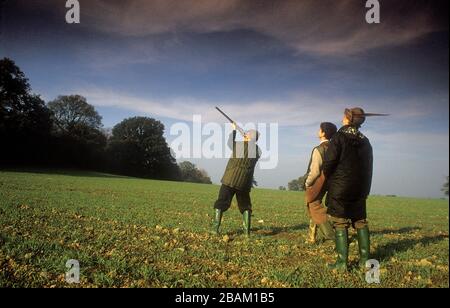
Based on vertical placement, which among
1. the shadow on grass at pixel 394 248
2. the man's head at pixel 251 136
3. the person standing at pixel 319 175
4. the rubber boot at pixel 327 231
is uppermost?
the man's head at pixel 251 136

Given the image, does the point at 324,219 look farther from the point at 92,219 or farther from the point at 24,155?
the point at 24,155

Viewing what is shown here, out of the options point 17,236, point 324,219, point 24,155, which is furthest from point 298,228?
point 24,155

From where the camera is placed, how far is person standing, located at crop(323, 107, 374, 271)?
5.37 meters

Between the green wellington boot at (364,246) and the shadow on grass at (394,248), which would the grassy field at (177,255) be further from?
the green wellington boot at (364,246)

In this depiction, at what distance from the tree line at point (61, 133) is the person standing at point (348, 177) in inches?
1596

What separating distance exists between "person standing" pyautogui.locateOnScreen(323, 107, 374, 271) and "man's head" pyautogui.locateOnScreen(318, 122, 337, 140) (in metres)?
1.63

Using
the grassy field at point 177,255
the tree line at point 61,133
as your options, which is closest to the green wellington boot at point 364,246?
the grassy field at point 177,255

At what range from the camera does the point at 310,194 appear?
728 cm

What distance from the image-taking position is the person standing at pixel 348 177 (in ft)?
17.6

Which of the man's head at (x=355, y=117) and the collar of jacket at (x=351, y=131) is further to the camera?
the man's head at (x=355, y=117)

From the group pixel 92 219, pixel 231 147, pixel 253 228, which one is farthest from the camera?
pixel 253 228

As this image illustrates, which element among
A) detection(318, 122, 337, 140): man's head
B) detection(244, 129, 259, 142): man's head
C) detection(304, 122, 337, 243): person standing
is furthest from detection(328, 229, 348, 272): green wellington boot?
detection(244, 129, 259, 142): man's head

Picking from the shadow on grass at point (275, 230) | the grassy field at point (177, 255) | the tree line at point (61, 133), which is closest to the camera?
the grassy field at point (177, 255)

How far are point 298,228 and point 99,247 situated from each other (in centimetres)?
657
